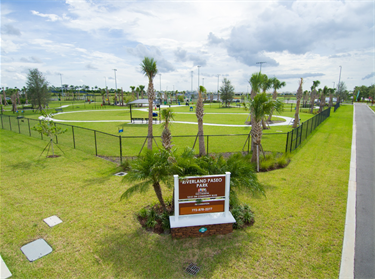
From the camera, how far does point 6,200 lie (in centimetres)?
827

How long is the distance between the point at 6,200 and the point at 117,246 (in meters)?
A: 5.63

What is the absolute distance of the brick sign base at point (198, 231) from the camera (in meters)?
6.04

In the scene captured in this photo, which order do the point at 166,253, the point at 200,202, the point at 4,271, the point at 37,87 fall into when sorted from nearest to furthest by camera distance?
the point at 4,271
the point at 166,253
the point at 200,202
the point at 37,87

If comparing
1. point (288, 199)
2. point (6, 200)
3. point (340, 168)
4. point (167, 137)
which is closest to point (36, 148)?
point (6, 200)

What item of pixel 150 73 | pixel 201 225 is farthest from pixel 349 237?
pixel 150 73

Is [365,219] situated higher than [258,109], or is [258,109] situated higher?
[258,109]

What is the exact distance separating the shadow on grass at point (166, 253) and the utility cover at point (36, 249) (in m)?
1.32

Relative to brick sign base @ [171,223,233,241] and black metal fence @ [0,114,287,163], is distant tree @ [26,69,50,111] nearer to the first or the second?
black metal fence @ [0,114,287,163]

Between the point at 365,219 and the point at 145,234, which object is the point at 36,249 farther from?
the point at 365,219

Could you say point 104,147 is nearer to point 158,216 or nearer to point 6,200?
point 6,200

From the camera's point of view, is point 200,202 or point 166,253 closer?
point 166,253

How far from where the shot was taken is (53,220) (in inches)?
274

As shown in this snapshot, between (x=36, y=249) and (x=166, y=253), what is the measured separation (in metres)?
3.38

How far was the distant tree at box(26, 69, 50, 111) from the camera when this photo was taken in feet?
160
